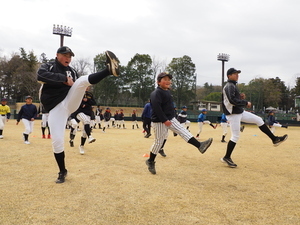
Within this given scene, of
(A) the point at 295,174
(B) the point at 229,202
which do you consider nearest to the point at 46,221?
(B) the point at 229,202

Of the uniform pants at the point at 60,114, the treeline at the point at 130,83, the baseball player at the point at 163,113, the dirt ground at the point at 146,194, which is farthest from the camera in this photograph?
the treeline at the point at 130,83

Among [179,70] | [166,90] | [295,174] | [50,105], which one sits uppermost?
[179,70]

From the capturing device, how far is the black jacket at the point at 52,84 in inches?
143

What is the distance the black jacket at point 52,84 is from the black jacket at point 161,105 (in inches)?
61.2

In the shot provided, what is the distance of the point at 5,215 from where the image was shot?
8.38ft

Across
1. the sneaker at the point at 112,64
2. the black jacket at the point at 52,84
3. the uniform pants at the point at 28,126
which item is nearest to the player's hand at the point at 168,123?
the sneaker at the point at 112,64

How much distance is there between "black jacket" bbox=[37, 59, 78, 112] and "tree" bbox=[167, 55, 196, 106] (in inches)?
2048

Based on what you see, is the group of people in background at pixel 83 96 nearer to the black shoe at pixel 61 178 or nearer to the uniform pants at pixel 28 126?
the black shoe at pixel 61 178

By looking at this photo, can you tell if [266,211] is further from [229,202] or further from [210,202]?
[210,202]

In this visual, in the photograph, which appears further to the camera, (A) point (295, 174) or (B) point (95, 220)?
(A) point (295, 174)

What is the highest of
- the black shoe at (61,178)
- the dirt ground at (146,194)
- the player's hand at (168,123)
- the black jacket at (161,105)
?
the black jacket at (161,105)

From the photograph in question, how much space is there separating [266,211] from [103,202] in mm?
1976

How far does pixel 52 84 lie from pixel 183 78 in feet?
176

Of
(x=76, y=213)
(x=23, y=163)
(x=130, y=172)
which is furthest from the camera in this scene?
(x=23, y=163)
